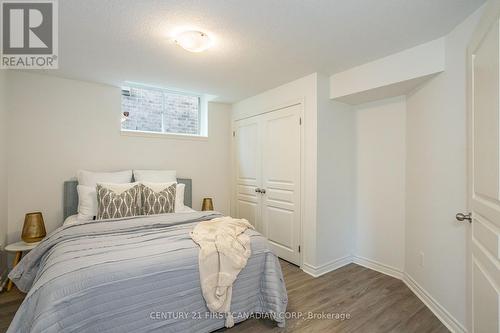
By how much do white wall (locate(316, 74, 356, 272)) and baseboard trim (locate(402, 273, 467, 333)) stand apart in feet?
2.50

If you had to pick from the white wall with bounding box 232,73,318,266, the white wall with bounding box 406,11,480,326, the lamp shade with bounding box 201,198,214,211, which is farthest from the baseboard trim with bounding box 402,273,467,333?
the lamp shade with bounding box 201,198,214,211

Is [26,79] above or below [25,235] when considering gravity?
above

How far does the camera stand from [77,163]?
299cm

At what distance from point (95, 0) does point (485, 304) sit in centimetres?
288

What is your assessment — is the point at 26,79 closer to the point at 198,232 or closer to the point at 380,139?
the point at 198,232

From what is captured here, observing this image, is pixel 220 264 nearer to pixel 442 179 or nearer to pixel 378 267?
pixel 442 179

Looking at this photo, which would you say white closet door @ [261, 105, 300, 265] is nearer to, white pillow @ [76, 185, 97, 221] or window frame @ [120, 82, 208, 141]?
window frame @ [120, 82, 208, 141]

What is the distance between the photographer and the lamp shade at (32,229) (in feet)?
8.04

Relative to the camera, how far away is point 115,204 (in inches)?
97.3

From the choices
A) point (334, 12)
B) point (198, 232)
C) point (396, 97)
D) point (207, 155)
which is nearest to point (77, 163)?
point (207, 155)

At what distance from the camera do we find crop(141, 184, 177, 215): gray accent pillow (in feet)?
8.65

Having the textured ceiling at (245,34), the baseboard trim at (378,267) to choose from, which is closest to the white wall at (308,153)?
the textured ceiling at (245,34)

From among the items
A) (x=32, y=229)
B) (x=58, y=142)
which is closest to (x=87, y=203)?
(x=32, y=229)

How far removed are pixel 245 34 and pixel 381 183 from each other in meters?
2.24
